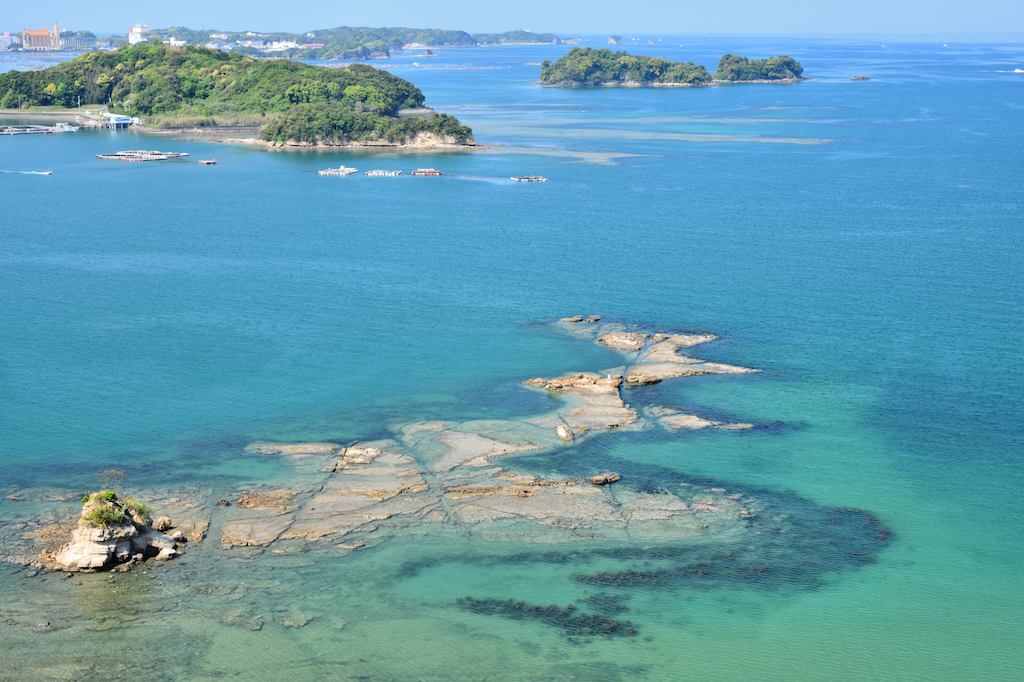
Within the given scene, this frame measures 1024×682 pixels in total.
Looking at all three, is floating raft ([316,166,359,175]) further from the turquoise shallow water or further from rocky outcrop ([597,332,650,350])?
rocky outcrop ([597,332,650,350])

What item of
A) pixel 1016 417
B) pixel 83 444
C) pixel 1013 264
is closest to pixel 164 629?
pixel 83 444

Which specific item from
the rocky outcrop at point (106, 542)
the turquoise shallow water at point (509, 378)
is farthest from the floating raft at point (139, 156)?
the rocky outcrop at point (106, 542)

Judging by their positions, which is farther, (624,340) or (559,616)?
(624,340)

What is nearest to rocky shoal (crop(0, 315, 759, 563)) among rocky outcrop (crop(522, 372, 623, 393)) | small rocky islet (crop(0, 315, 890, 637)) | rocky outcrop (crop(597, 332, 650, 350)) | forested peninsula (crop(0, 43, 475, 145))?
small rocky islet (crop(0, 315, 890, 637))

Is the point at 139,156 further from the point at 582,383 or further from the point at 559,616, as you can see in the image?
the point at 559,616

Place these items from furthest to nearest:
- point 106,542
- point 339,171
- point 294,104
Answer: point 294,104 → point 339,171 → point 106,542

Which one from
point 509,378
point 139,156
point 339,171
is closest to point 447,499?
point 509,378
